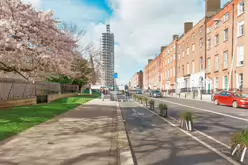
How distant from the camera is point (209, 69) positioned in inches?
1619

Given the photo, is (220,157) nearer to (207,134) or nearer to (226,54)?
(207,134)

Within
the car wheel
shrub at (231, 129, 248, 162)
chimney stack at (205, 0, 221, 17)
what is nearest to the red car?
the car wheel

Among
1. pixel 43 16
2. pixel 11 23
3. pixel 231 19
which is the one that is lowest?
pixel 11 23

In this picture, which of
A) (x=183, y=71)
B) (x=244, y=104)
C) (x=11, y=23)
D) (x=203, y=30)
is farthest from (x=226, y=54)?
(x=11, y=23)

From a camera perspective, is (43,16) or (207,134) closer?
(207,134)

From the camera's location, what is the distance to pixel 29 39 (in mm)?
10859

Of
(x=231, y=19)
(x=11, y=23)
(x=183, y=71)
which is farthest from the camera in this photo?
(x=183, y=71)

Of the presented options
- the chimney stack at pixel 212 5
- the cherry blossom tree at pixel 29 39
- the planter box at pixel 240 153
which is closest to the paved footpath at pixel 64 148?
the planter box at pixel 240 153

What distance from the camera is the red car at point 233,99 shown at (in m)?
20.2

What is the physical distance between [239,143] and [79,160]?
3782mm

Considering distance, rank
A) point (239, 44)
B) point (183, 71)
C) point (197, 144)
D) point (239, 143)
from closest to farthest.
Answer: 1. point (239, 143)
2. point (197, 144)
3. point (239, 44)
4. point (183, 71)

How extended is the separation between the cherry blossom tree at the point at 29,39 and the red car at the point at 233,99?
52.4 feet

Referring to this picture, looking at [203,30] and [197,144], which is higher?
[203,30]

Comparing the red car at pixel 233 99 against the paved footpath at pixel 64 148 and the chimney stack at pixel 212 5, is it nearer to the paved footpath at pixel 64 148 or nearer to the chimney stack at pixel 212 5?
the paved footpath at pixel 64 148
